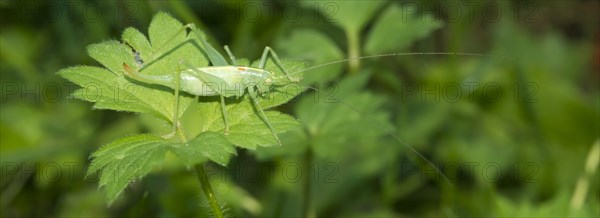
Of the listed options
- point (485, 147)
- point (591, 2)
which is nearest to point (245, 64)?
point (485, 147)

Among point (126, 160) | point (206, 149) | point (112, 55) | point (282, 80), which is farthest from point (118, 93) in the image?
point (282, 80)

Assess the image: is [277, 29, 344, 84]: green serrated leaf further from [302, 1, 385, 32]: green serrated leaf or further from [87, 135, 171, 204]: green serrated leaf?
[87, 135, 171, 204]: green serrated leaf

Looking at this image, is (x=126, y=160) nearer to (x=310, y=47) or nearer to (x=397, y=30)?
(x=310, y=47)

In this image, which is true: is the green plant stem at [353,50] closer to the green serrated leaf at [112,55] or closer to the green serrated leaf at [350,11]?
the green serrated leaf at [350,11]

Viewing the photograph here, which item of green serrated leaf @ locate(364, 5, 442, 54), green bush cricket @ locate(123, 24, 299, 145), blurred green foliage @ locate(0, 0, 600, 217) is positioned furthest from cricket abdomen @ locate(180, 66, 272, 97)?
green serrated leaf @ locate(364, 5, 442, 54)

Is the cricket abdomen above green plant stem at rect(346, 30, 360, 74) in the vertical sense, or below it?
below

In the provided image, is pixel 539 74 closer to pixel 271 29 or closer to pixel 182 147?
pixel 271 29

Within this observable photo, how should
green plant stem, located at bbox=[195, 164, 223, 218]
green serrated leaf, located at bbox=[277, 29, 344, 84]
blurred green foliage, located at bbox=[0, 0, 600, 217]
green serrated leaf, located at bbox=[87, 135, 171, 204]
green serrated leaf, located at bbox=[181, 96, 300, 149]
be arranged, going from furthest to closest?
green serrated leaf, located at bbox=[277, 29, 344, 84], blurred green foliage, located at bbox=[0, 0, 600, 217], green serrated leaf, located at bbox=[181, 96, 300, 149], green plant stem, located at bbox=[195, 164, 223, 218], green serrated leaf, located at bbox=[87, 135, 171, 204]
